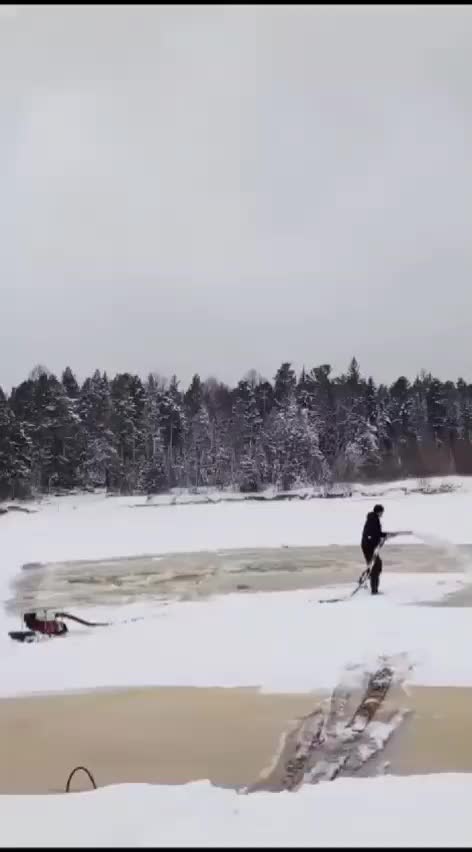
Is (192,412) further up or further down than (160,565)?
further up

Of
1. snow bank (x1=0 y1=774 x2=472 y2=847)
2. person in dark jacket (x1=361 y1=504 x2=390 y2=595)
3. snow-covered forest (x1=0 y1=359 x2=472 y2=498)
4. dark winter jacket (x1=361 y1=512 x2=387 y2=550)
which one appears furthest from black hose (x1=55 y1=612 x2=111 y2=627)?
snow-covered forest (x1=0 y1=359 x2=472 y2=498)

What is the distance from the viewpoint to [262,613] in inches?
508

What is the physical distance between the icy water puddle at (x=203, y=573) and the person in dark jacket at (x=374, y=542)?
132 cm

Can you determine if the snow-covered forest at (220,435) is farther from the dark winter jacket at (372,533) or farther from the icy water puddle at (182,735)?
the icy water puddle at (182,735)

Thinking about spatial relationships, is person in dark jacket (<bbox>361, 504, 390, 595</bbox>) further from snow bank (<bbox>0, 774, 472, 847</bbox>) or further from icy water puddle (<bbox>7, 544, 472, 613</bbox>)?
snow bank (<bbox>0, 774, 472, 847</bbox>)

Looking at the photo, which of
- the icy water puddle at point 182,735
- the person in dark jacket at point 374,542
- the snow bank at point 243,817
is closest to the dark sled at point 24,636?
the icy water puddle at point 182,735

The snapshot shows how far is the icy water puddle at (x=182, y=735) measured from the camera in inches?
257

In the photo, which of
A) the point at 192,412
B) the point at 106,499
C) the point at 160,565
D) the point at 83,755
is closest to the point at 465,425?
the point at 192,412

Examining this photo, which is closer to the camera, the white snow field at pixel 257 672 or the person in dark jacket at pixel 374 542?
the white snow field at pixel 257 672

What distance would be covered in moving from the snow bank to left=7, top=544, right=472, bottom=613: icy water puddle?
8.91 meters

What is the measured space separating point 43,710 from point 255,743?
8.93 ft

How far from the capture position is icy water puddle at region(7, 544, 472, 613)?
16866mm

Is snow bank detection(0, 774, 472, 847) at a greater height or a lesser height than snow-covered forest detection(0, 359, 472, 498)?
lesser

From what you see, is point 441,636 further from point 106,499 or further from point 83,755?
point 106,499
